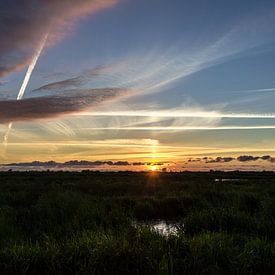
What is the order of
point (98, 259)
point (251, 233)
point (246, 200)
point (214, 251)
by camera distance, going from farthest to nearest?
point (246, 200) → point (251, 233) → point (214, 251) → point (98, 259)

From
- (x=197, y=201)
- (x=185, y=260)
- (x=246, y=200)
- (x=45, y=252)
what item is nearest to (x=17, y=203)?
(x=197, y=201)

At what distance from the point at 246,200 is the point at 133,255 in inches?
570

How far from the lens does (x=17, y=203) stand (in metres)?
22.3

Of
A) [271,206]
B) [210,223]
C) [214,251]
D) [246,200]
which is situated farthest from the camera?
[246,200]

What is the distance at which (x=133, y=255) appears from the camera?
27.2 feet

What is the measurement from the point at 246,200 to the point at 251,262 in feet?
44.0

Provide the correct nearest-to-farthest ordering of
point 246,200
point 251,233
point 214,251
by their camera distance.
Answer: point 214,251, point 251,233, point 246,200

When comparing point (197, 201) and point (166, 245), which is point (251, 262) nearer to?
point (166, 245)

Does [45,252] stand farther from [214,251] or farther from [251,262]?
[251,262]

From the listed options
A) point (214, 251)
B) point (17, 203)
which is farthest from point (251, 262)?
point (17, 203)

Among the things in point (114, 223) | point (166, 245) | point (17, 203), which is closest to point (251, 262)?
point (166, 245)

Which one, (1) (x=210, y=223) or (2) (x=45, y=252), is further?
(1) (x=210, y=223)

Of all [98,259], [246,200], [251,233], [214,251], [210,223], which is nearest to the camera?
[98,259]

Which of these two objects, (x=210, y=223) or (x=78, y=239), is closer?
(x=78, y=239)
